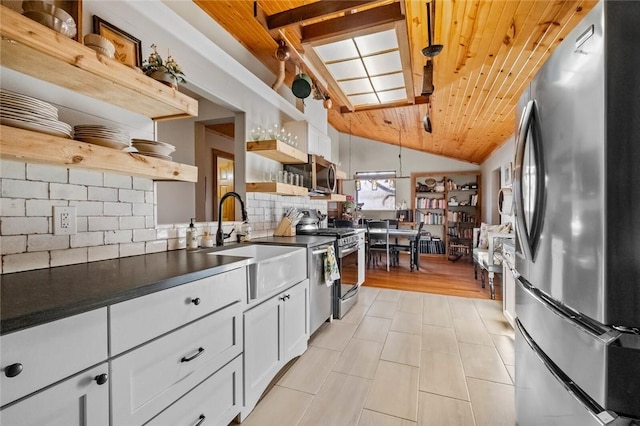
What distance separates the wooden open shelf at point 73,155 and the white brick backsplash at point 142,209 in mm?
293

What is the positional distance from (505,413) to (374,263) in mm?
4553

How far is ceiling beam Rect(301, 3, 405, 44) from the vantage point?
1.86 m

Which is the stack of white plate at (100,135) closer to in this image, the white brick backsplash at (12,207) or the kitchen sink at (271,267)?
Answer: the white brick backsplash at (12,207)

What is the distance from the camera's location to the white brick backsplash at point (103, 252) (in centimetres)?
140

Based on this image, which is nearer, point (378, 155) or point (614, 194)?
point (614, 194)

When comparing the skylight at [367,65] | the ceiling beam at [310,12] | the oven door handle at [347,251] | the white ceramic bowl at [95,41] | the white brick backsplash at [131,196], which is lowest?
the oven door handle at [347,251]

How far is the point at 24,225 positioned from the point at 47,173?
246 mm

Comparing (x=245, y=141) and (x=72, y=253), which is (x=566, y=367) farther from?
(x=245, y=141)

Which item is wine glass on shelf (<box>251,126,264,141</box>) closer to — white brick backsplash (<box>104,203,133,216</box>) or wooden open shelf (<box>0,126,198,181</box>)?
wooden open shelf (<box>0,126,198,181</box>)

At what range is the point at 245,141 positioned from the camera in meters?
2.69

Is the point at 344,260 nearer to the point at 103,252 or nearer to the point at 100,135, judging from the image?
the point at 103,252

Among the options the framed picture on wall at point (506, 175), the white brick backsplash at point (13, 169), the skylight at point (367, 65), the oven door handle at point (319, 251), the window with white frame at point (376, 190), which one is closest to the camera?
the white brick backsplash at point (13, 169)

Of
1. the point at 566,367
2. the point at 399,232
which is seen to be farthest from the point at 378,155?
the point at 566,367

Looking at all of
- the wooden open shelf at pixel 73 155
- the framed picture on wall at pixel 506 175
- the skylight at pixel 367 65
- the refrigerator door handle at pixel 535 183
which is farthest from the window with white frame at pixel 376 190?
the wooden open shelf at pixel 73 155
